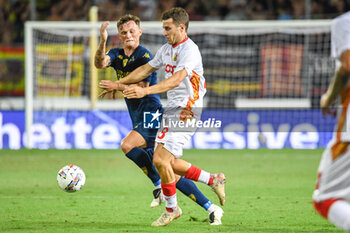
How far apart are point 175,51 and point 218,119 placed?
837cm

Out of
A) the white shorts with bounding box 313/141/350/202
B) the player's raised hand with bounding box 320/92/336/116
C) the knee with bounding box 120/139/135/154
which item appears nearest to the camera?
the white shorts with bounding box 313/141/350/202

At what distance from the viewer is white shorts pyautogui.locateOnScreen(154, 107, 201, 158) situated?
6504 millimetres

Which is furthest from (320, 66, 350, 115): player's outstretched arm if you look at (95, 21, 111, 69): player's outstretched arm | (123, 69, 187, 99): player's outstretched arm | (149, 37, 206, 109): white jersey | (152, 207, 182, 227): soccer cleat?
(95, 21, 111, 69): player's outstretched arm

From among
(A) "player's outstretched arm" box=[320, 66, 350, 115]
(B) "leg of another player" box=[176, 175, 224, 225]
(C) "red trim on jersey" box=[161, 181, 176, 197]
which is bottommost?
(B) "leg of another player" box=[176, 175, 224, 225]

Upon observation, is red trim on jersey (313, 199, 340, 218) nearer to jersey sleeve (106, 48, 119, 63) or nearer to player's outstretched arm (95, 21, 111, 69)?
player's outstretched arm (95, 21, 111, 69)

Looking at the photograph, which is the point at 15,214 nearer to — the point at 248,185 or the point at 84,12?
the point at 248,185

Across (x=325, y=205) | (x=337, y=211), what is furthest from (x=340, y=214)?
(x=325, y=205)

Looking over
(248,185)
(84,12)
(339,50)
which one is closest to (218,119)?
(248,185)

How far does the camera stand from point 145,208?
7.89m

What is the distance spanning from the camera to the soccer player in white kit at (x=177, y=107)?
6.46 meters

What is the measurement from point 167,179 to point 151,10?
12665 mm

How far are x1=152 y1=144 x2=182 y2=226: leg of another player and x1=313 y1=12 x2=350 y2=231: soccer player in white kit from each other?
2408 millimetres

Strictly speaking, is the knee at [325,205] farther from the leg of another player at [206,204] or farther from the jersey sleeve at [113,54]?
the jersey sleeve at [113,54]

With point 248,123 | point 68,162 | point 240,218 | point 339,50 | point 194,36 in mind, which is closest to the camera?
point 339,50
